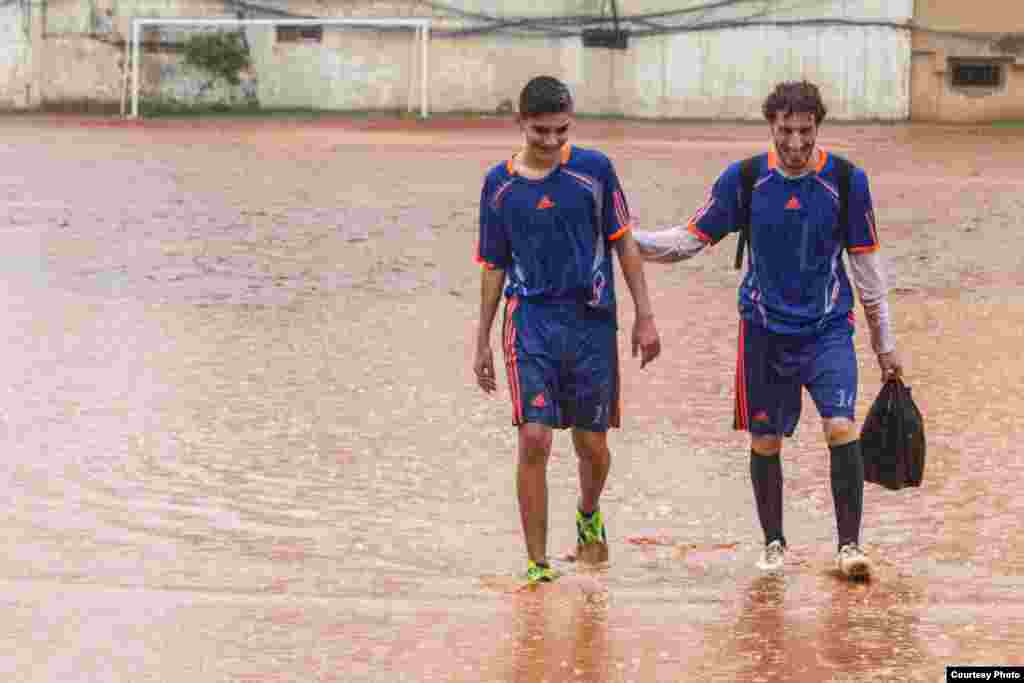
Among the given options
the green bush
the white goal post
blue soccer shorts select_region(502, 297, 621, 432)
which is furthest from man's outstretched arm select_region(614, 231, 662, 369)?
the green bush

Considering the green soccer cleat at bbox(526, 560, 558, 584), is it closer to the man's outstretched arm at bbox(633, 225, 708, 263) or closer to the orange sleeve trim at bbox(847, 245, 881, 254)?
the man's outstretched arm at bbox(633, 225, 708, 263)

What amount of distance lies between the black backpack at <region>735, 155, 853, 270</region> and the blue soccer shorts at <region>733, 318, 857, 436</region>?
0.34 m

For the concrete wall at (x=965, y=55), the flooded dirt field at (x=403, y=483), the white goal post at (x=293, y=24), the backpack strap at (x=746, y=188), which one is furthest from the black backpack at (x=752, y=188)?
the concrete wall at (x=965, y=55)

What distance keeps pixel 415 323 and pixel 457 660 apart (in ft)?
24.4

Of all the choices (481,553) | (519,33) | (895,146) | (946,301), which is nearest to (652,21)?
(519,33)

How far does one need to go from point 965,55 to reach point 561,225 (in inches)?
1061

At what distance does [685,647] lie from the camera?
6.55 m

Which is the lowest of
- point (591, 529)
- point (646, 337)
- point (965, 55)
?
point (591, 529)

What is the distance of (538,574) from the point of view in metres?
7.45

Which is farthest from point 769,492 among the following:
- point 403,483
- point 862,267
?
point 403,483

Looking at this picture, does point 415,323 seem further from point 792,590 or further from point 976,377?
point 792,590

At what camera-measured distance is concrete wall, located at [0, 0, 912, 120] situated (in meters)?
33.4

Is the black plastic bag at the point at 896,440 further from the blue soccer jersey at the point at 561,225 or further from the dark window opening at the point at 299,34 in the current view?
the dark window opening at the point at 299,34

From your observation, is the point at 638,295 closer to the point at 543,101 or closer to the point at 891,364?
the point at 543,101
